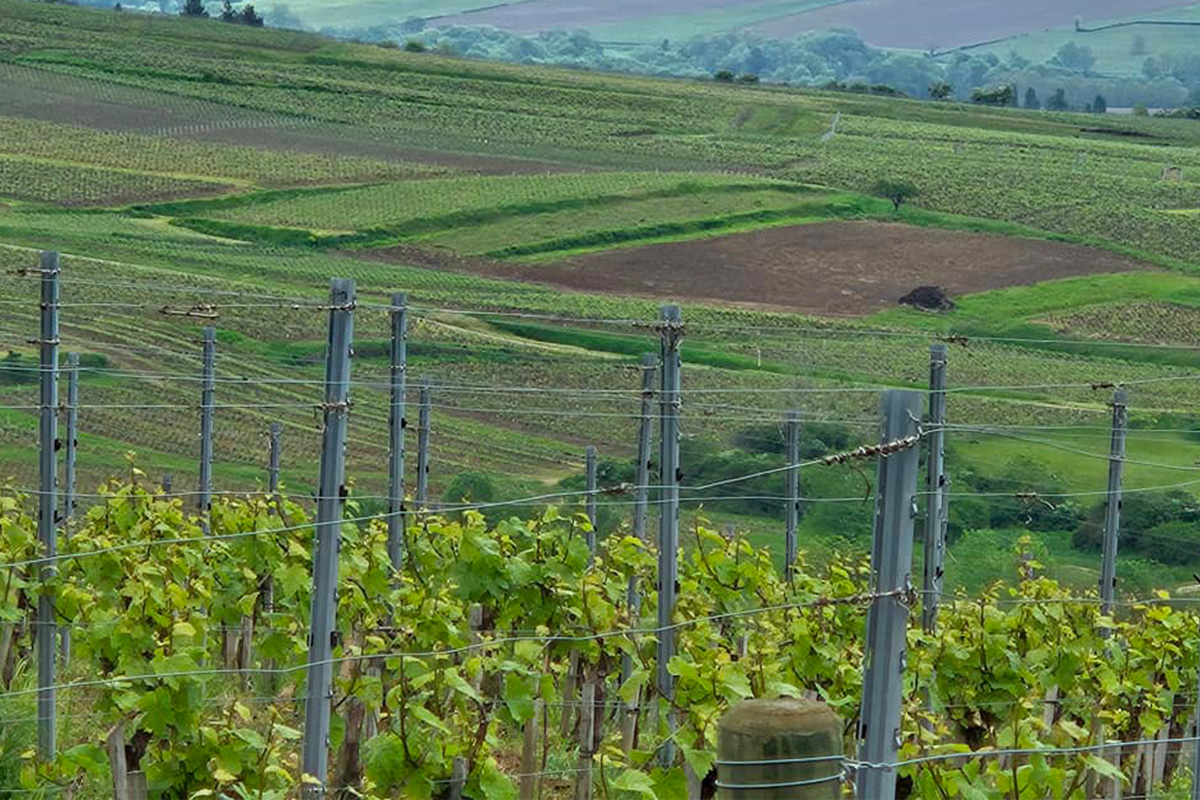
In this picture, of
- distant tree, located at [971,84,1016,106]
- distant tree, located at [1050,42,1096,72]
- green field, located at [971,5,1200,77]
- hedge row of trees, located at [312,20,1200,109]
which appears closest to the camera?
distant tree, located at [971,84,1016,106]

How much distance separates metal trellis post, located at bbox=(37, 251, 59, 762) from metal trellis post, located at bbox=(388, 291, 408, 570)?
164 cm

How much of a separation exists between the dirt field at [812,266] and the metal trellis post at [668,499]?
49904mm

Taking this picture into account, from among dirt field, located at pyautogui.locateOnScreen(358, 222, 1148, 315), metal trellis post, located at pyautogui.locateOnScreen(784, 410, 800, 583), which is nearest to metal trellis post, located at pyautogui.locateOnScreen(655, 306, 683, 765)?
metal trellis post, located at pyautogui.locateOnScreen(784, 410, 800, 583)

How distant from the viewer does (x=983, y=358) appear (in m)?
51.1

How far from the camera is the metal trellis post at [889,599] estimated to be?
5816 millimetres

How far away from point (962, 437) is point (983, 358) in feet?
48.9

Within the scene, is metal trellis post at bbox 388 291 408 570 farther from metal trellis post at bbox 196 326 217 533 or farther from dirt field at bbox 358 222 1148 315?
dirt field at bbox 358 222 1148 315

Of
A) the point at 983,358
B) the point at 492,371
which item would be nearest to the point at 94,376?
the point at 492,371

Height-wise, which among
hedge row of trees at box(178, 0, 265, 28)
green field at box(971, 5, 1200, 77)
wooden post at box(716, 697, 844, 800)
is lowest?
wooden post at box(716, 697, 844, 800)

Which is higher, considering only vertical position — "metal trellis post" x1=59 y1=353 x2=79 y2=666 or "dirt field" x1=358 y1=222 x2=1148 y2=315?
"metal trellis post" x1=59 y1=353 x2=79 y2=666

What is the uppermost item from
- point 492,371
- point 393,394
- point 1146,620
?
point 393,394

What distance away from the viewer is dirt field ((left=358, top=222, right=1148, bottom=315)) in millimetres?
61344

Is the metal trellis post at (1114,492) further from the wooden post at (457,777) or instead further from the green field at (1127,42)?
the green field at (1127,42)

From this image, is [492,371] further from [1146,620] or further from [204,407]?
[1146,620]
